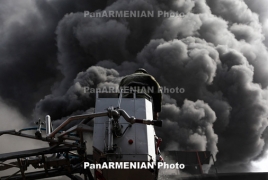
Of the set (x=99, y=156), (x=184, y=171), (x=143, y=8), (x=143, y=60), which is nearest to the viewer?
(x=99, y=156)

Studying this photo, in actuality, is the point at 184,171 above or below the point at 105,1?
below

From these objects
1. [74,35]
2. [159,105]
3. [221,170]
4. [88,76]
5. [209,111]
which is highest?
[74,35]

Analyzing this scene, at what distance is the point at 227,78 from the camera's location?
127 feet

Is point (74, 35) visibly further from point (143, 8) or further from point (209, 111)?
point (209, 111)

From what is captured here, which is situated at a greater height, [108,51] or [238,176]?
[108,51]

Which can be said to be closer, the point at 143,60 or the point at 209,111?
the point at 209,111

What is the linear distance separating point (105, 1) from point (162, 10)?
796 cm

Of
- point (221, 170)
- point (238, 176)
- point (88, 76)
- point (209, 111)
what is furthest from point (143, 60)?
point (238, 176)

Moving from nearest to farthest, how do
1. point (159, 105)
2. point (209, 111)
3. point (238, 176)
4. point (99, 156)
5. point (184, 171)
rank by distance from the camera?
point (99, 156)
point (159, 105)
point (238, 176)
point (184, 171)
point (209, 111)

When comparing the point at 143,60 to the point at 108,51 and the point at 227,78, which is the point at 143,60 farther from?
the point at 227,78

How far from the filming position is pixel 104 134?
481cm

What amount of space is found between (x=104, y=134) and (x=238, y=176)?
11.3m

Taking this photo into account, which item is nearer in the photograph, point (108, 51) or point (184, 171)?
point (184, 171)

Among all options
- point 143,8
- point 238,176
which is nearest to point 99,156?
point 238,176
